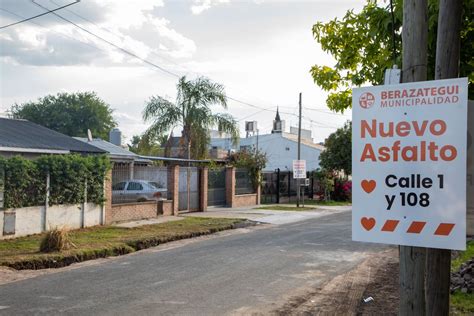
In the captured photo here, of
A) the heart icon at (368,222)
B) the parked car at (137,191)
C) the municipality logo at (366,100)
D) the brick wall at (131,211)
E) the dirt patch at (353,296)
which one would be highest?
the municipality logo at (366,100)

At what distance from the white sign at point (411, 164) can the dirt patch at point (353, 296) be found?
4.18 meters

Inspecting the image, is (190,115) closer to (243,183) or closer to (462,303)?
(243,183)

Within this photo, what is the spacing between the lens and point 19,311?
7031 mm

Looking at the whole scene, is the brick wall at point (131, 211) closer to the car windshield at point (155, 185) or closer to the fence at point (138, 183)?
the fence at point (138, 183)

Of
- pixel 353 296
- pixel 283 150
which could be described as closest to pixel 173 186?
pixel 353 296

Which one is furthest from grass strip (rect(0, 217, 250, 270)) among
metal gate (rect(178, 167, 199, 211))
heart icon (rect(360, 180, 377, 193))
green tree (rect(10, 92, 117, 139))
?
green tree (rect(10, 92, 117, 139))

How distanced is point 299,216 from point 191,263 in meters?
14.3

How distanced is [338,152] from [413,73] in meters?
36.0

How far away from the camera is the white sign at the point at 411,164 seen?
3.13m

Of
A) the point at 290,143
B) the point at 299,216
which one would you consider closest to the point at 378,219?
the point at 299,216

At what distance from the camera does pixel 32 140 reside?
20500 mm

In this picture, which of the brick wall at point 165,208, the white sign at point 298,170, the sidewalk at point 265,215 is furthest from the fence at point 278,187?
the brick wall at point 165,208

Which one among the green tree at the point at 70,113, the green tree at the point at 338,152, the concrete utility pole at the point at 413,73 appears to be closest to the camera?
the concrete utility pole at the point at 413,73

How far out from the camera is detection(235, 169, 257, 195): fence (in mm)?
30438
